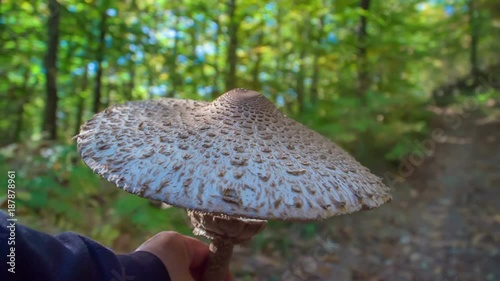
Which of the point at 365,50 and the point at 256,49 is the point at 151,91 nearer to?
the point at 256,49

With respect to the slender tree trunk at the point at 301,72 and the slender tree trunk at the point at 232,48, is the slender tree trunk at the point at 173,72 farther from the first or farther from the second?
the slender tree trunk at the point at 301,72

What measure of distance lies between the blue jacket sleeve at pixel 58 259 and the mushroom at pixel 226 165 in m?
0.31

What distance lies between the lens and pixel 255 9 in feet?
18.2

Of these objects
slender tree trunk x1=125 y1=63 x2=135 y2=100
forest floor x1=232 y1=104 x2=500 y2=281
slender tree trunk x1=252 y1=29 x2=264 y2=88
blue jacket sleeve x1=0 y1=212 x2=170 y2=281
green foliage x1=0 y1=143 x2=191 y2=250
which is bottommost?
Result: forest floor x1=232 y1=104 x2=500 y2=281

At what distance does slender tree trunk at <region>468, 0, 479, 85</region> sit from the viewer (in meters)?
11.0

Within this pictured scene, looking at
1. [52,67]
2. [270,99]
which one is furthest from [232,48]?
[52,67]

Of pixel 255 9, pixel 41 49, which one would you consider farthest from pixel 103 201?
pixel 255 9

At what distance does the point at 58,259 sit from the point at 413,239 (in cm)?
511

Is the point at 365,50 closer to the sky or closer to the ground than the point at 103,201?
closer to the sky

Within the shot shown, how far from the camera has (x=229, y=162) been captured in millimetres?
1351

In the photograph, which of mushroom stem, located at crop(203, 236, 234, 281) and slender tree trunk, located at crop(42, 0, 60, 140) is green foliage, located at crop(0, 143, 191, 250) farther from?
mushroom stem, located at crop(203, 236, 234, 281)

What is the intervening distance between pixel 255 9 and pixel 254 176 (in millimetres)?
4668

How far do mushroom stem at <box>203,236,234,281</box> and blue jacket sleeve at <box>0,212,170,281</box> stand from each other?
0.86 ft

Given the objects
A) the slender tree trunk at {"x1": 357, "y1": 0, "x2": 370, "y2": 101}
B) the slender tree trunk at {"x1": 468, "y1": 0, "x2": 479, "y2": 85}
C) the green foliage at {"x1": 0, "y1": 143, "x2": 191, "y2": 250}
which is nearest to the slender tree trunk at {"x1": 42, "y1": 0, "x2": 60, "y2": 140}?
the green foliage at {"x1": 0, "y1": 143, "x2": 191, "y2": 250}
